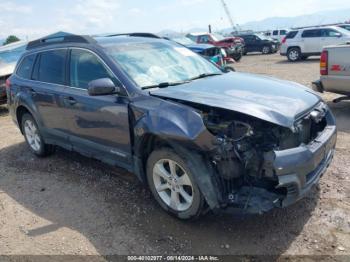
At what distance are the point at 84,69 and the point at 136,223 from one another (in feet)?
6.55

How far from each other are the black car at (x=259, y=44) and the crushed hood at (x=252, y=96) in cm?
2355

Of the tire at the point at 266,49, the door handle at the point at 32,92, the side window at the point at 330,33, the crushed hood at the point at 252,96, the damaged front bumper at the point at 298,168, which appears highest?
the crushed hood at the point at 252,96

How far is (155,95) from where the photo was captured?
3.82m

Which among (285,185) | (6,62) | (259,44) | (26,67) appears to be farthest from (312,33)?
(285,185)

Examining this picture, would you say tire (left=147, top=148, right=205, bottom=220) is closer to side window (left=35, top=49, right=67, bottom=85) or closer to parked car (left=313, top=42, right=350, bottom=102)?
side window (left=35, top=49, right=67, bottom=85)

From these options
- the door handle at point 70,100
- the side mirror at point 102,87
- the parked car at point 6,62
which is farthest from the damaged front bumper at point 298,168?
the parked car at point 6,62

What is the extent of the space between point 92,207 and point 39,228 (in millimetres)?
606

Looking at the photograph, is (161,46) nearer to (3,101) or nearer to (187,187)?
(187,187)

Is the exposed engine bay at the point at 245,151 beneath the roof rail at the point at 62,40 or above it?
beneath

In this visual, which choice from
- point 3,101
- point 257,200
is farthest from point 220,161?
point 3,101

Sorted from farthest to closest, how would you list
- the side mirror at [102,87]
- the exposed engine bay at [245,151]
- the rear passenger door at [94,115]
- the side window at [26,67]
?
the side window at [26,67] → the rear passenger door at [94,115] → the side mirror at [102,87] → the exposed engine bay at [245,151]

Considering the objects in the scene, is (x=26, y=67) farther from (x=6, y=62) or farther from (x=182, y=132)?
(x=6, y=62)

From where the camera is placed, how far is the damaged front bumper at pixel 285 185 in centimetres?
319

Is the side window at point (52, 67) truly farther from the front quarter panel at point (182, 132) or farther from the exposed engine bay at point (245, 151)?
the exposed engine bay at point (245, 151)
